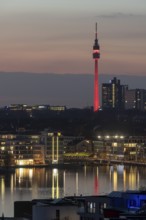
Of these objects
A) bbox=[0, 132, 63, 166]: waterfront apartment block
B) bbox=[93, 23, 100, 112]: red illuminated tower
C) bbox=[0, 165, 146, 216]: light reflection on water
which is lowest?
bbox=[0, 165, 146, 216]: light reflection on water

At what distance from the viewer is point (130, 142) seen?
37.2m

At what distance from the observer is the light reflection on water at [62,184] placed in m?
17.1

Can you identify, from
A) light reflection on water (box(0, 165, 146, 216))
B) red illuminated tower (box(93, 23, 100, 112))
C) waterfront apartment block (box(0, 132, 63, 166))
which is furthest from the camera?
red illuminated tower (box(93, 23, 100, 112))

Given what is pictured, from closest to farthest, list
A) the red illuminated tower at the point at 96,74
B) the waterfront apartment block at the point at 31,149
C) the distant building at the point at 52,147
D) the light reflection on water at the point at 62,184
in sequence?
the light reflection on water at the point at 62,184 < the waterfront apartment block at the point at 31,149 < the distant building at the point at 52,147 < the red illuminated tower at the point at 96,74

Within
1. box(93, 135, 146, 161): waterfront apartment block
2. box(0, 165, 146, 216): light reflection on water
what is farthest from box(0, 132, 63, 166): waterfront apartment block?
box(0, 165, 146, 216): light reflection on water

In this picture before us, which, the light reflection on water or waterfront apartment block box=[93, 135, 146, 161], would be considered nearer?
the light reflection on water

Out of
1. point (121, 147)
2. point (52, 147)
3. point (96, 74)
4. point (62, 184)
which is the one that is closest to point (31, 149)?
point (52, 147)

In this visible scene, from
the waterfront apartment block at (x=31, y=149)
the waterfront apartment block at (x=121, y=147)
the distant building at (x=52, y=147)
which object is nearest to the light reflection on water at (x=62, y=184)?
the waterfront apartment block at (x=31, y=149)

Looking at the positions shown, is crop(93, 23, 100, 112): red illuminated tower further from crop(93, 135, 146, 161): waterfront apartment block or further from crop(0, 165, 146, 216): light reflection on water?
crop(0, 165, 146, 216): light reflection on water

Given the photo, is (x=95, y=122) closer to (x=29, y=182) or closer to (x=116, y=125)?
(x=116, y=125)

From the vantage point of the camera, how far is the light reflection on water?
674 inches

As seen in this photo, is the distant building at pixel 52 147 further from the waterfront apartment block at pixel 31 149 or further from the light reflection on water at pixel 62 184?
the light reflection on water at pixel 62 184

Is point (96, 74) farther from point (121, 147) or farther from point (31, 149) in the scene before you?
point (31, 149)

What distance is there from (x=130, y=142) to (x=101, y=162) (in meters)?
5.10
